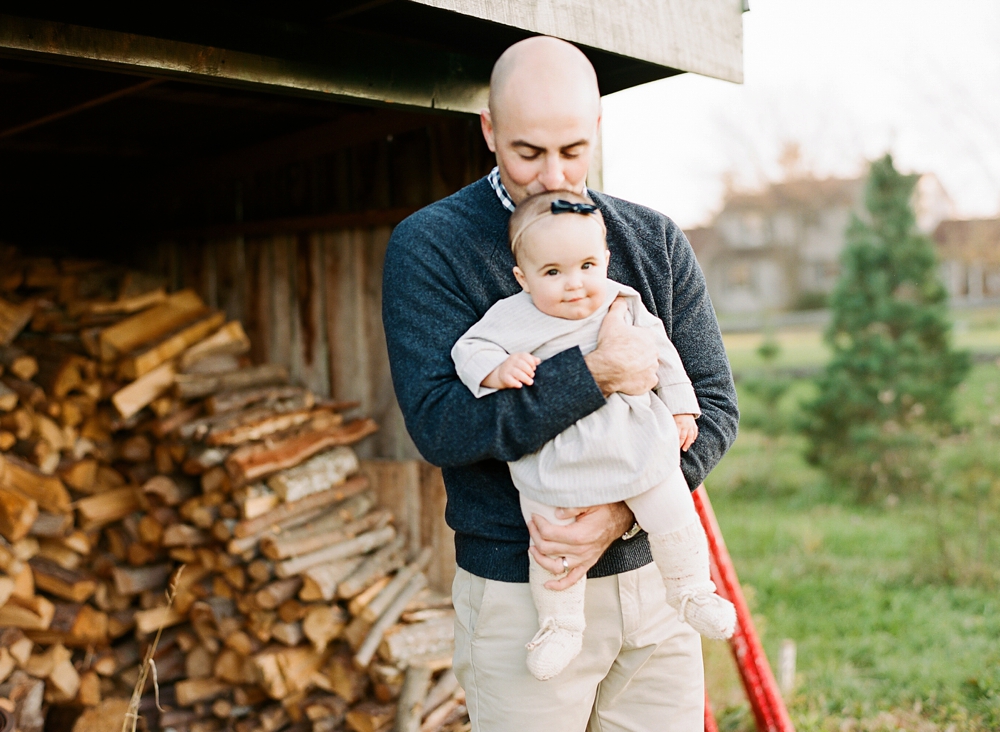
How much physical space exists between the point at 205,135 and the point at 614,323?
296 cm

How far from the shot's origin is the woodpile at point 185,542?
3291 mm

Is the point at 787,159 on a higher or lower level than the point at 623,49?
higher

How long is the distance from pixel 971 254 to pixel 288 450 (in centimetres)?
1698

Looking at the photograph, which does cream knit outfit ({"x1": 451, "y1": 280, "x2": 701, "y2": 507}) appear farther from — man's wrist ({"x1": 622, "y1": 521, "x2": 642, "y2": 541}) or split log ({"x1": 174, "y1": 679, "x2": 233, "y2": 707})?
split log ({"x1": 174, "y1": 679, "x2": 233, "y2": 707})

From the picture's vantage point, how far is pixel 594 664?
1.71 m

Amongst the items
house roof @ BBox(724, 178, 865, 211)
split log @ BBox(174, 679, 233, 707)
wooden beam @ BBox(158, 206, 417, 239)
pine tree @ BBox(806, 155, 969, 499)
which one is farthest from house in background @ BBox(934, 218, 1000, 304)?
split log @ BBox(174, 679, 233, 707)

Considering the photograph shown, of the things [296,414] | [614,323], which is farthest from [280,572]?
[614,323]

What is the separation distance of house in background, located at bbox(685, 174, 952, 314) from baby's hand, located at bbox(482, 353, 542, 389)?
2436 cm

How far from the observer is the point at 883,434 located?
24.5 feet

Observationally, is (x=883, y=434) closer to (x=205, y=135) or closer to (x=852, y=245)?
(x=852, y=245)

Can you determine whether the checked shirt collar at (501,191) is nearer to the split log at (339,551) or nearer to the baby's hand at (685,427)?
the baby's hand at (685,427)

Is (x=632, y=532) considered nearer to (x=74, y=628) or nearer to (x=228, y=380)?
(x=228, y=380)

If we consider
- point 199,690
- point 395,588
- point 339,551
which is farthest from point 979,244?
point 199,690

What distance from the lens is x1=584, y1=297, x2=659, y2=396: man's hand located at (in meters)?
1.56
